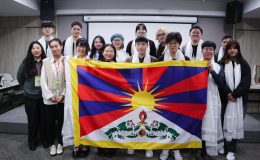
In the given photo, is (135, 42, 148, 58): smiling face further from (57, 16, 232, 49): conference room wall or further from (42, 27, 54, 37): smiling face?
(57, 16, 232, 49): conference room wall

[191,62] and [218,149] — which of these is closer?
[191,62]

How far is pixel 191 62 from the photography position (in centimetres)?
241

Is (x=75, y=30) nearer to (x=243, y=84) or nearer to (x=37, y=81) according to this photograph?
(x=37, y=81)

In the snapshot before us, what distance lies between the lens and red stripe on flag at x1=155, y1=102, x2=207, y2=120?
243cm

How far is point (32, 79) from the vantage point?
2.62 meters

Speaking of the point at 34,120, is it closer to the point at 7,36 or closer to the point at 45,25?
the point at 45,25

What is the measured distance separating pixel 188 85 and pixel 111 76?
85 cm

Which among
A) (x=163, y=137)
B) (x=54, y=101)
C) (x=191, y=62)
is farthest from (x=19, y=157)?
(x=191, y=62)

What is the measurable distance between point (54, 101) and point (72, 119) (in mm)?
306

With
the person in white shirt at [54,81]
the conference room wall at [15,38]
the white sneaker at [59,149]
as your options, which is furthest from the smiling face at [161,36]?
the conference room wall at [15,38]

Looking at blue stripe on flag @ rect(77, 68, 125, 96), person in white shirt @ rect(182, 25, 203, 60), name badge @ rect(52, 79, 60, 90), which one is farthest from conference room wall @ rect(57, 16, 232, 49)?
blue stripe on flag @ rect(77, 68, 125, 96)

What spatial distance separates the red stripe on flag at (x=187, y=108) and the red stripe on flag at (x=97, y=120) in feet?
1.52

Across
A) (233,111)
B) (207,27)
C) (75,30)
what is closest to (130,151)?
(233,111)

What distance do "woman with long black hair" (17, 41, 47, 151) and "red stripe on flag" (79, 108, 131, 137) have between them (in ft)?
1.93
